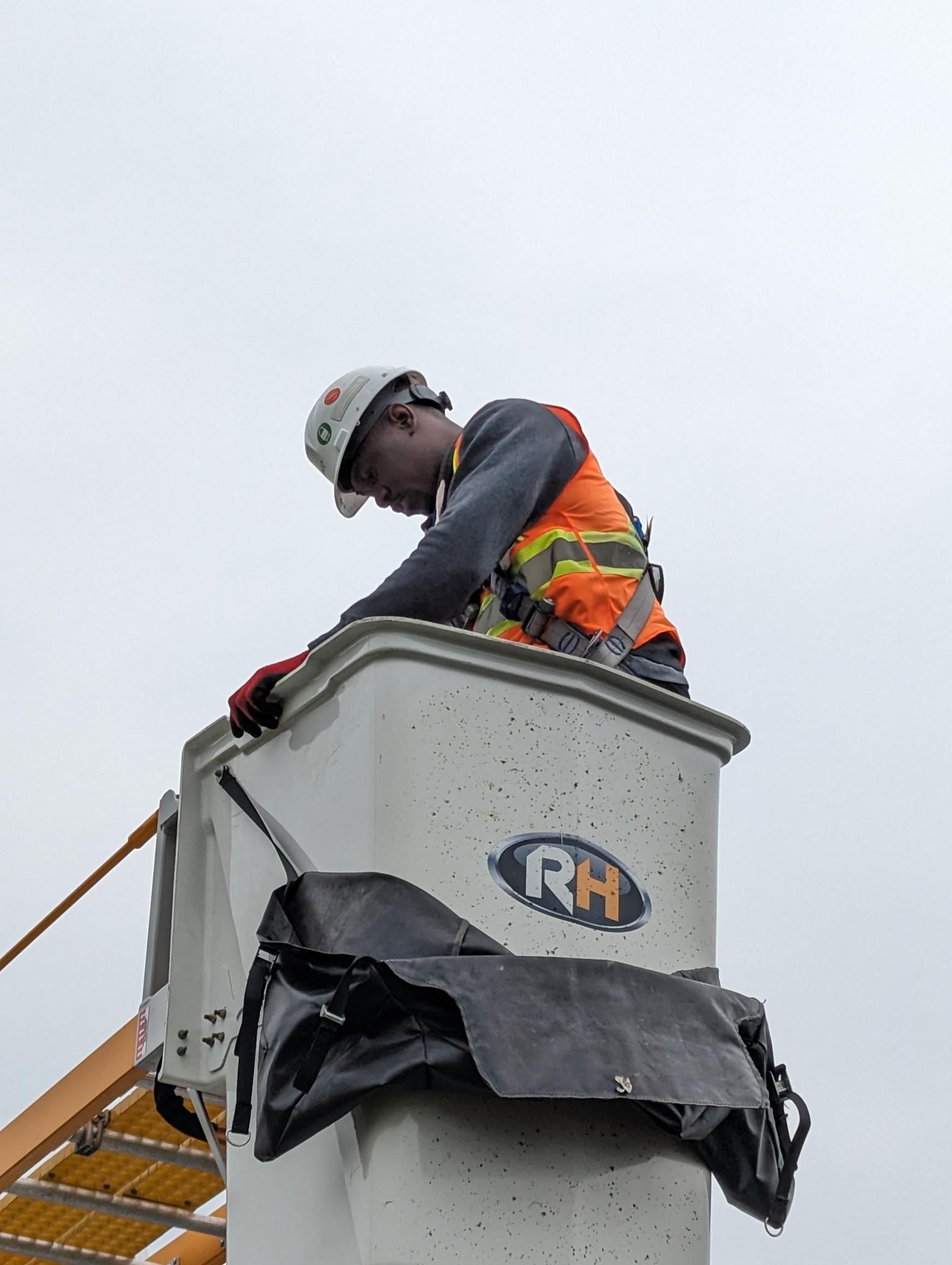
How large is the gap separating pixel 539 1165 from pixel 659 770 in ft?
3.17

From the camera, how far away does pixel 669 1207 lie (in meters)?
4.06

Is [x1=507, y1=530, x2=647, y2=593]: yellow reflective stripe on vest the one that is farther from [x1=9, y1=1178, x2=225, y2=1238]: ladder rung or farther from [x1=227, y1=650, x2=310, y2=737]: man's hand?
[x1=9, y1=1178, x2=225, y2=1238]: ladder rung

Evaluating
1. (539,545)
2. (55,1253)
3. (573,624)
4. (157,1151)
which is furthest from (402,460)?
(55,1253)

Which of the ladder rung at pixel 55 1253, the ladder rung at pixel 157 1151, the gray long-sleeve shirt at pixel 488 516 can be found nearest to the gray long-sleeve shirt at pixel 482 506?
the gray long-sleeve shirt at pixel 488 516

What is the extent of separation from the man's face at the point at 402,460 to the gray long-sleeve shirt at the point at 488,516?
0.88ft

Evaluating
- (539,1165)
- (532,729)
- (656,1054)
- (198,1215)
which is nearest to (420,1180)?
(539,1165)

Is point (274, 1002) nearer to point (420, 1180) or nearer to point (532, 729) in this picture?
point (420, 1180)

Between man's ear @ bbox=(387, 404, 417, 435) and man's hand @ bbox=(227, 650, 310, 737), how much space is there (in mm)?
1187

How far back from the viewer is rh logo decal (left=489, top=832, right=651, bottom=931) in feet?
13.5

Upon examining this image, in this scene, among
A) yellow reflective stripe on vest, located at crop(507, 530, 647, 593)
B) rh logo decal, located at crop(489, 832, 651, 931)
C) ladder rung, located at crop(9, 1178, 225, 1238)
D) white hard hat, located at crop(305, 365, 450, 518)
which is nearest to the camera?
rh logo decal, located at crop(489, 832, 651, 931)

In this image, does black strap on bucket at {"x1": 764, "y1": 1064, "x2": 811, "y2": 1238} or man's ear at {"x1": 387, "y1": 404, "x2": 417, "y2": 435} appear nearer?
black strap on bucket at {"x1": 764, "y1": 1064, "x2": 811, "y2": 1238}

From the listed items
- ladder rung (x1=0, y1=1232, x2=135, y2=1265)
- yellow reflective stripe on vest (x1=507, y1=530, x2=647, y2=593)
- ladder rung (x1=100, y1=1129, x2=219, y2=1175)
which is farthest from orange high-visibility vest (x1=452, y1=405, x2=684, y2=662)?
ladder rung (x1=0, y1=1232, x2=135, y2=1265)

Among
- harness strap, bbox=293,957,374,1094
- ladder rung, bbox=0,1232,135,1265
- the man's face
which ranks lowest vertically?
harness strap, bbox=293,957,374,1094

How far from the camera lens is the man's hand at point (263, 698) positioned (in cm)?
446
